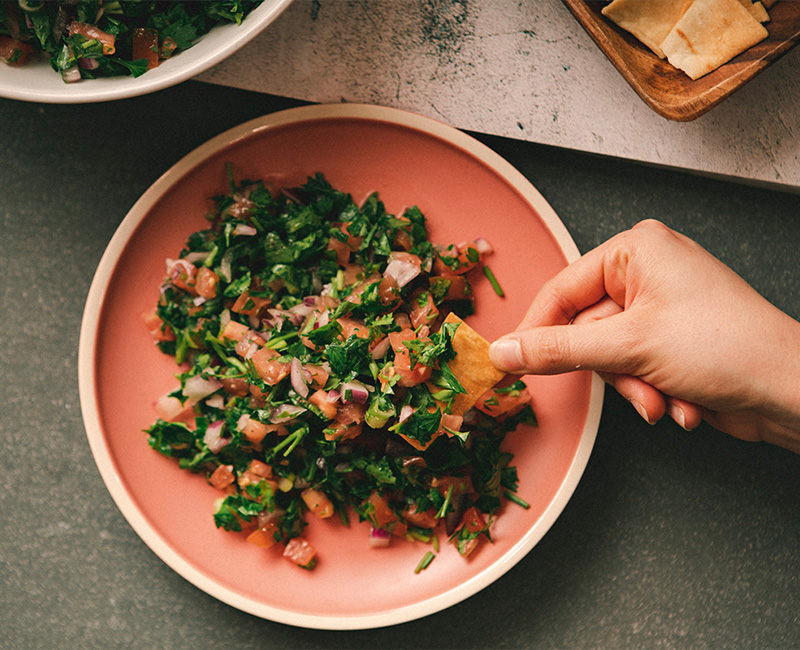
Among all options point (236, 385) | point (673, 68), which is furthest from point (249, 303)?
point (673, 68)

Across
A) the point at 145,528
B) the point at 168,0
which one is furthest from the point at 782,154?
the point at 145,528

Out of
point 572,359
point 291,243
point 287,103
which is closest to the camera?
point 572,359

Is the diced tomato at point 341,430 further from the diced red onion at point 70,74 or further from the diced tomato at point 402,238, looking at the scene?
the diced red onion at point 70,74

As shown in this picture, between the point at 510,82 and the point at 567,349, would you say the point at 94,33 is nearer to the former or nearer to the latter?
the point at 510,82

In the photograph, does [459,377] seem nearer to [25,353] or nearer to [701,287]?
[701,287]

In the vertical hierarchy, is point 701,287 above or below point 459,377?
above

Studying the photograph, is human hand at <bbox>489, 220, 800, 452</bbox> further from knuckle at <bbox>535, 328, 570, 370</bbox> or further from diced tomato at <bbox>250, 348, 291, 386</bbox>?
diced tomato at <bbox>250, 348, 291, 386</bbox>

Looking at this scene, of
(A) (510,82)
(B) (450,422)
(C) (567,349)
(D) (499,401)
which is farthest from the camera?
(A) (510,82)

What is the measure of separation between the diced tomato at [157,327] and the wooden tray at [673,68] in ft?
4.28

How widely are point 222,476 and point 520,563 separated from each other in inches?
35.9

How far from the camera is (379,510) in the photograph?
1433mm

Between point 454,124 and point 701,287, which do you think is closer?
point 701,287

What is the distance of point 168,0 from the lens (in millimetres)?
1314

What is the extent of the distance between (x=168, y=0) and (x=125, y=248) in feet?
2.03
